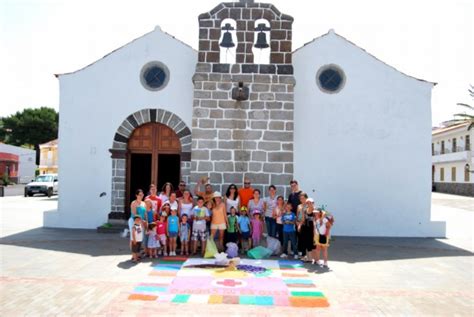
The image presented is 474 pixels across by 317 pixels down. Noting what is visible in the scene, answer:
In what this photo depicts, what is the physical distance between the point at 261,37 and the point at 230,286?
6528 mm

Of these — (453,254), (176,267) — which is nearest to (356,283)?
(176,267)

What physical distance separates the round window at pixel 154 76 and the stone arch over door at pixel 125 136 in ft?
2.32

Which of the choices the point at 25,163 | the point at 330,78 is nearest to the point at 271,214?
the point at 330,78

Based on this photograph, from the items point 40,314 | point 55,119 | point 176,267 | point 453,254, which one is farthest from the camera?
point 55,119

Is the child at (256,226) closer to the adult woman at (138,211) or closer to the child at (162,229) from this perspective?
the child at (162,229)

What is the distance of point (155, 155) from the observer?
480 inches

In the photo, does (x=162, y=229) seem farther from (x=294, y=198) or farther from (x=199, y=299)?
(x=199, y=299)

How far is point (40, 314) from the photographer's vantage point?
523cm

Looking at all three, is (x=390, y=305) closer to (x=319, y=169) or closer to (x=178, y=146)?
(x=319, y=169)

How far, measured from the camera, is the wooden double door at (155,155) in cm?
1213

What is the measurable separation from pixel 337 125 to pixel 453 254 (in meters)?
4.25

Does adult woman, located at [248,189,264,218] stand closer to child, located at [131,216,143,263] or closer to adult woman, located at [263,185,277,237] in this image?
adult woman, located at [263,185,277,237]

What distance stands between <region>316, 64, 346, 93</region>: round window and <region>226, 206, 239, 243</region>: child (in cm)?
488

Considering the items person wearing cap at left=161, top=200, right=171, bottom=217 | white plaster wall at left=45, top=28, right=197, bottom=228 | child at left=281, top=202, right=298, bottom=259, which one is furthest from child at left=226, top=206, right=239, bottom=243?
white plaster wall at left=45, top=28, right=197, bottom=228
